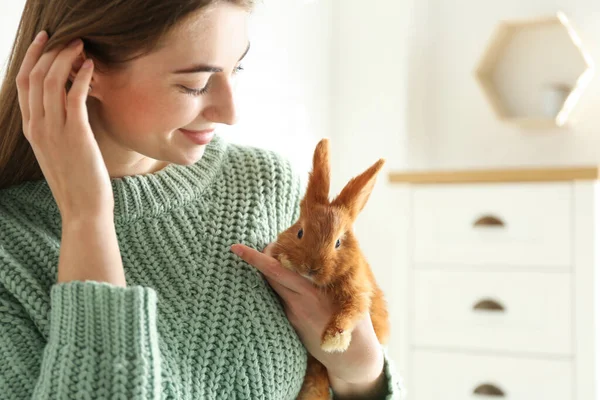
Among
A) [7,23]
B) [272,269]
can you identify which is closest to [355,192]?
[272,269]

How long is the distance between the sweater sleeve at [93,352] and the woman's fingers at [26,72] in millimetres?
A: 237

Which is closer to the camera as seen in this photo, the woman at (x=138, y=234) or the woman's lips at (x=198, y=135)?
the woman at (x=138, y=234)

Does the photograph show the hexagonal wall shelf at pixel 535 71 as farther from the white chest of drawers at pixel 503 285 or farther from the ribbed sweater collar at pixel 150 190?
the ribbed sweater collar at pixel 150 190

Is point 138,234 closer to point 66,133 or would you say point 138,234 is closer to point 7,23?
point 66,133

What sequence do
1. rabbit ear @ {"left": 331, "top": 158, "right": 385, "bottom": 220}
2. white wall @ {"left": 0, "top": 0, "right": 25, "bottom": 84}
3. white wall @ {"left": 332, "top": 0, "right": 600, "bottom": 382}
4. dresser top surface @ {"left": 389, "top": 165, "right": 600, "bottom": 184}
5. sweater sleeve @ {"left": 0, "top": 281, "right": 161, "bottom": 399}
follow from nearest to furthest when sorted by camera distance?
sweater sleeve @ {"left": 0, "top": 281, "right": 161, "bottom": 399} < rabbit ear @ {"left": 331, "top": 158, "right": 385, "bottom": 220} < white wall @ {"left": 0, "top": 0, "right": 25, "bottom": 84} < dresser top surface @ {"left": 389, "top": 165, "right": 600, "bottom": 184} < white wall @ {"left": 332, "top": 0, "right": 600, "bottom": 382}

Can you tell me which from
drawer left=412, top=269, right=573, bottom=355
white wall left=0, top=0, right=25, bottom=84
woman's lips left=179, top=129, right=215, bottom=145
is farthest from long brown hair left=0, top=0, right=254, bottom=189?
drawer left=412, top=269, right=573, bottom=355

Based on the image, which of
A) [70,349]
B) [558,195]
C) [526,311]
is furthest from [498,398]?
[70,349]

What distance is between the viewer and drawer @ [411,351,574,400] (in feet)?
6.85

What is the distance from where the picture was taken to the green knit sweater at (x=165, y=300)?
899 millimetres

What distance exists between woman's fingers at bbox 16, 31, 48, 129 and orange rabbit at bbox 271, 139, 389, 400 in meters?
0.38

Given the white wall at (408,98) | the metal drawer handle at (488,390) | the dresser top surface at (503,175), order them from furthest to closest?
the white wall at (408,98), the metal drawer handle at (488,390), the dresser top surface at (503,175)

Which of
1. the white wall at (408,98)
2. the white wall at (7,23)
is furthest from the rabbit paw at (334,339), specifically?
the white wall at (408,98)

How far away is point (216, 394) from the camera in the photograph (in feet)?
3.32

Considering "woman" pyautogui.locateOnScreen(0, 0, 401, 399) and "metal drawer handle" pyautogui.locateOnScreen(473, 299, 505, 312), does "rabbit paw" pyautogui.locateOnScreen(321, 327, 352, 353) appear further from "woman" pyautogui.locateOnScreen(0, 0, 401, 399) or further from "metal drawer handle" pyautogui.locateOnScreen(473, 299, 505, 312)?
"metal drawer handle" pyautogui.locateOnScreen(473, 299, 505, 312)
